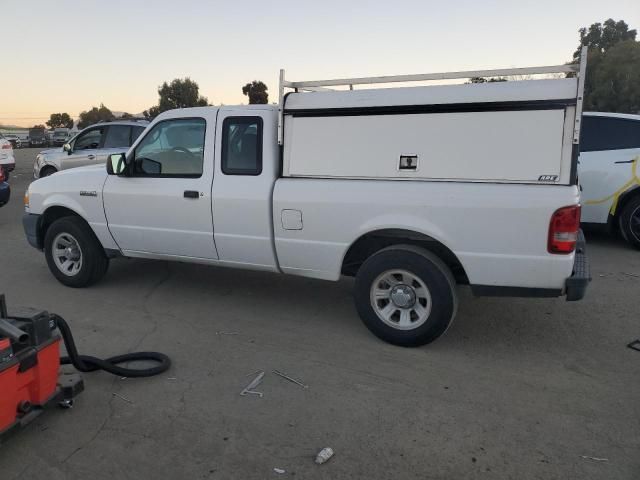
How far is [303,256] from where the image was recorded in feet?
14.7

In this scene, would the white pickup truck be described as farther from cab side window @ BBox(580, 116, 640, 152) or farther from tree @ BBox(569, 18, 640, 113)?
tree @ BBox(569, 18, 640, 113)

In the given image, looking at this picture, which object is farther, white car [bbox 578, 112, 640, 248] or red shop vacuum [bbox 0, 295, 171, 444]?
white car [bbox 578, 112, 640, 248]

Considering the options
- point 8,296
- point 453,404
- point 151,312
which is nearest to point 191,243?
point 151,312

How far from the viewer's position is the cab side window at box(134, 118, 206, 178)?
487 centimetres

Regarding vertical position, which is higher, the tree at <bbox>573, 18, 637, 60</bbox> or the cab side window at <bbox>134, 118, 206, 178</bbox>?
the tree at <bbox>573, 18, 637, 60</bbox>

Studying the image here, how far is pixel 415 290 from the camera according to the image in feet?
13.5

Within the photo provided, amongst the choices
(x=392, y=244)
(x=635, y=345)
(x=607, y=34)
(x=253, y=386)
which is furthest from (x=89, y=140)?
(x=607, y=34)

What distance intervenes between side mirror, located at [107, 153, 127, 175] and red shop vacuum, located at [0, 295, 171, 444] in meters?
2.12

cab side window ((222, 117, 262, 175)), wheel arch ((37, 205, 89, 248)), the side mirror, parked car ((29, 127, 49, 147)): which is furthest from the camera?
parked car ((29, 127, 49, 147))

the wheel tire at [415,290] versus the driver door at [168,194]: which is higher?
the driver door at [168,194]

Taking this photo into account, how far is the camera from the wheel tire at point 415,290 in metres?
3.97

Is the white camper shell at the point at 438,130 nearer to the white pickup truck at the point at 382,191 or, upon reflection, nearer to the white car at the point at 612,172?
the white pickup truck at the point at 382,191

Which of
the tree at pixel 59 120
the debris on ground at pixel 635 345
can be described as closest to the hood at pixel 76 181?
the debris on ground at pixel 635 345

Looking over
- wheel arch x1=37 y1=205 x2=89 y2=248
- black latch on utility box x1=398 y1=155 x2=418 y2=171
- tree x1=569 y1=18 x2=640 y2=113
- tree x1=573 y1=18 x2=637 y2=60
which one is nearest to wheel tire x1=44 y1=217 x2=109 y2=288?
wheel arch x1=37 y1=205 x2=89 y2=248
